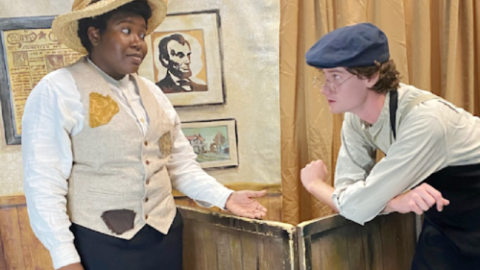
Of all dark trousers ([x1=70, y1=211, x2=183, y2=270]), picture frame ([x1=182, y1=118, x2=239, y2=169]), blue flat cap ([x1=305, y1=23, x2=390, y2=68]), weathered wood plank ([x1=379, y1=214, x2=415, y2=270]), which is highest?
blue flat cap ([x1=305, y1=23, x2=390, y2=68])

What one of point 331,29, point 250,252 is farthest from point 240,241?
point 331,29

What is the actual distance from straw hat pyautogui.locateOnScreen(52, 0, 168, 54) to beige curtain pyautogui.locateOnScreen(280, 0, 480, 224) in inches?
25.7

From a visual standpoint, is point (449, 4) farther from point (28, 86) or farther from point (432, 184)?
point (28, 86)

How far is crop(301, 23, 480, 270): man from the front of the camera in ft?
3.34

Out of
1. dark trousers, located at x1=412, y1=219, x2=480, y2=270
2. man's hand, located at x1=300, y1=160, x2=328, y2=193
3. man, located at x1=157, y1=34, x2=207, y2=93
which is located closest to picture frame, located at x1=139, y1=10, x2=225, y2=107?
man, located at x1=157, y1=34, x2=207, y2=93

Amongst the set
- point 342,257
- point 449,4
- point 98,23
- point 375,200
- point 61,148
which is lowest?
point 342,257

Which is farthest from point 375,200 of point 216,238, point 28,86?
point 28,86

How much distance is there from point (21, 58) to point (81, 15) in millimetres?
809

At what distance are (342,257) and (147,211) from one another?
61cm

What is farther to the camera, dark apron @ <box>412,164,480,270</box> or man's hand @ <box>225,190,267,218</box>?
man's hand @ <box>225,190,267,218</box>

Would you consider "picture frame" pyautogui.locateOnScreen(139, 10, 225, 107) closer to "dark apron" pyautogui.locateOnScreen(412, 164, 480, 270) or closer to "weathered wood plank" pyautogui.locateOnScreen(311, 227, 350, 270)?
"weathered wood plank" pyautogui.locateOnScreen(311, 227, 350, 270)

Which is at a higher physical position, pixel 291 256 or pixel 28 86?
pixel 28 86

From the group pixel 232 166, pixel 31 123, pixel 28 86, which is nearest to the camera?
pixel 31 123

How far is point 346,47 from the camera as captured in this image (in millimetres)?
1072
